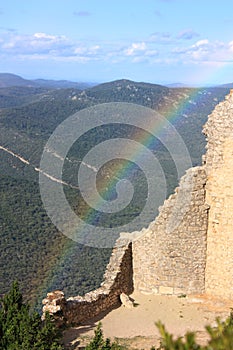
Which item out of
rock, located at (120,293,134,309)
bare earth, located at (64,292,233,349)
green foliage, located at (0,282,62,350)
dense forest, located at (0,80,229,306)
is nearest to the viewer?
green foliage, located at (0,282,62,350)

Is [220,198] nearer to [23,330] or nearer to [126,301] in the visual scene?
[126,301]

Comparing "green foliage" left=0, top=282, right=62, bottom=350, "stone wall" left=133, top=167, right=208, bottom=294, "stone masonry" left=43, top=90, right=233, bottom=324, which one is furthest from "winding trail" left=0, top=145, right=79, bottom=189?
"green foliage" left=0, top=282, right=62, bottom=350

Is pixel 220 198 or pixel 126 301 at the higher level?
pixel 220 198

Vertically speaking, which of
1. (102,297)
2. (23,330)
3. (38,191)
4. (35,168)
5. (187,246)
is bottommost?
(38,191)

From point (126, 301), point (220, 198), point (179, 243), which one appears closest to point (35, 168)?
point (126, 301)

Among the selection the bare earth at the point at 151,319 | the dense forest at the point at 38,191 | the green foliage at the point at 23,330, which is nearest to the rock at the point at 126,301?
the bare earth at the point at 151,319

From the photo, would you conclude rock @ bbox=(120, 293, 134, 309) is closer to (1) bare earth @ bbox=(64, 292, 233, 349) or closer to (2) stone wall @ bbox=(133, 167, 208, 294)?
(1) bare earth @ bbox=(64, 292, 233, 349)
